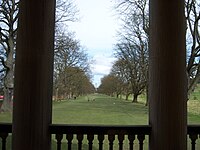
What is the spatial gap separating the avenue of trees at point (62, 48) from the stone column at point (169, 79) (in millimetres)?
2380

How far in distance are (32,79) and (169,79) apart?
1.25m

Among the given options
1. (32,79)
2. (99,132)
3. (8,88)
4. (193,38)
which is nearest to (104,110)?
(8,88)

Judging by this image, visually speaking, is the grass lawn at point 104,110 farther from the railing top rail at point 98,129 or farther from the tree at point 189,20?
the railing top rail at point 98,129

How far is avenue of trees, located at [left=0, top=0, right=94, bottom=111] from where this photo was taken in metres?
4.62

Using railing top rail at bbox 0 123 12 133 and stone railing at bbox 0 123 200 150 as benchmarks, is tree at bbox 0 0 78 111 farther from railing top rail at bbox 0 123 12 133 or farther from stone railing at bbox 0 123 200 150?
stone railing at bbox 0 123 200 150

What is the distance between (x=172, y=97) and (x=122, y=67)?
2.92 m

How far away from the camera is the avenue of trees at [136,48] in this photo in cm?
486

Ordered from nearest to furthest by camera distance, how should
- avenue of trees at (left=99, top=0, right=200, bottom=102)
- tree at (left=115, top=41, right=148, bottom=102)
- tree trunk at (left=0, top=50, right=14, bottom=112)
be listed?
tree trunk at (left=0, top=50, right=14, bottom=112) < avenue of trees at (left=99, top=0, right=200, bottom=102) < tree at (left=115, top=41, right=148, bottom=102)

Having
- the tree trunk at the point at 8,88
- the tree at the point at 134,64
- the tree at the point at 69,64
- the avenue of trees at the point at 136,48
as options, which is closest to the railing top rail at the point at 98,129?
the tree trunk at the point at 8,88

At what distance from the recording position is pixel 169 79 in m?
2.34

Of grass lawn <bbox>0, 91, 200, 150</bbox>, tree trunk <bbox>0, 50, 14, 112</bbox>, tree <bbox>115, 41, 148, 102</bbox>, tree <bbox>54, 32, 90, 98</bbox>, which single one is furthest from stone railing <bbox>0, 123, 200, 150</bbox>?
tree <bbox>115, 41, 148, 102</bbox>

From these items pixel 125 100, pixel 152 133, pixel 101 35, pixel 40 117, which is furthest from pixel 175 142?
pixel 125 100

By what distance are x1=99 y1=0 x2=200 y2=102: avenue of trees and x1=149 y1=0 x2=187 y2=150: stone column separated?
7.37 ft

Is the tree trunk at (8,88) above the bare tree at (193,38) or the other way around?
the other way around
